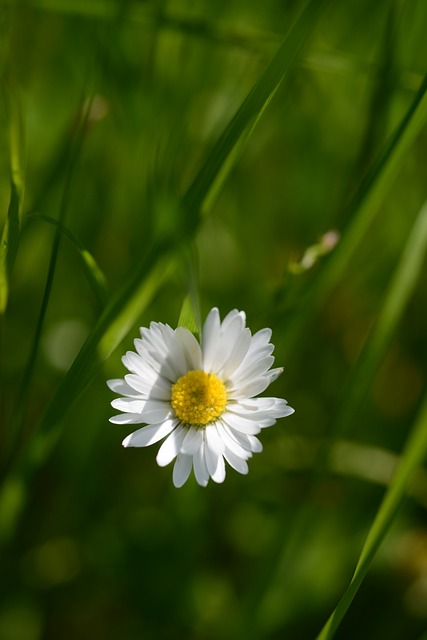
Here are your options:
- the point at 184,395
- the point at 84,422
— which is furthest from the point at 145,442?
the point at 84,422

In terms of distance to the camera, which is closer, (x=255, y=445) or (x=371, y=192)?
(x=255, y=445)

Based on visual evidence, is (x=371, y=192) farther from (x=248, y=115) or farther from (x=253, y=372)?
(x=253, y=372)

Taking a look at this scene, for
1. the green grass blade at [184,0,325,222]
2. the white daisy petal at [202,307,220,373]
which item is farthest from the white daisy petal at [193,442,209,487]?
the green grass blade at [184,0,325,222]

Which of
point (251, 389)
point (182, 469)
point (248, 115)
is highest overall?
point (248, 115)

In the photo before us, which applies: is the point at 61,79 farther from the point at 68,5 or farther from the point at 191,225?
the point at 191,225

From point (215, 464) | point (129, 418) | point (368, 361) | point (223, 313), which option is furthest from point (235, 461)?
point (223, 313)

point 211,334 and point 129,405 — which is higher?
point 211,334

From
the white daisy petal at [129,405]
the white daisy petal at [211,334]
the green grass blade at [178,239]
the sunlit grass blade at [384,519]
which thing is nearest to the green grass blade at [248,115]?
the green grass blade at [178,239]

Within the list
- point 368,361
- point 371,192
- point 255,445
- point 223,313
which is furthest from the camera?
point 223,313
